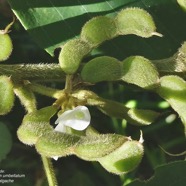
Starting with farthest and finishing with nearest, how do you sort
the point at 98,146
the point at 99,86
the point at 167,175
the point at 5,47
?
the point at 99,86 → the point at 167,175 → the point at 5,47 → the point at 98,146

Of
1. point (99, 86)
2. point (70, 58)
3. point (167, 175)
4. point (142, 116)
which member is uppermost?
point (70, 58)

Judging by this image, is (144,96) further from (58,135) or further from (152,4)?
(58,135)

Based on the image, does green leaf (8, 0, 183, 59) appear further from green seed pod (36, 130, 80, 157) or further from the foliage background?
green seed pod (36, 130, 80, 157)

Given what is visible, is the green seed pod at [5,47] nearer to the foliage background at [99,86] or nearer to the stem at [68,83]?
the stem at [68,83]

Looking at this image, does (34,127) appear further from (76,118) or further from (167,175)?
(167,175)

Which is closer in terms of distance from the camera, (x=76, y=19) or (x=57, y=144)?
(x=57, y=144)

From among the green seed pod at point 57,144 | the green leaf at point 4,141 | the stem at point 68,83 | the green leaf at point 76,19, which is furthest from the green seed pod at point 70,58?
the green leaf at point 4,141

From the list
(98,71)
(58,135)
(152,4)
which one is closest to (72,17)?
(152,4)

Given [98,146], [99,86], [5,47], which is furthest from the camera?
[99,86]

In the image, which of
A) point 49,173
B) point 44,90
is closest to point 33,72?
point 44,90
